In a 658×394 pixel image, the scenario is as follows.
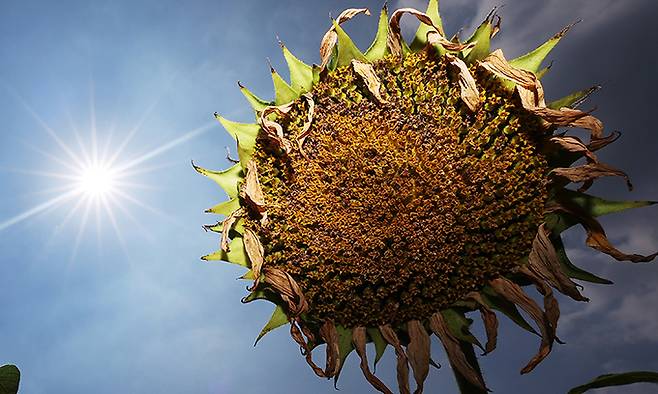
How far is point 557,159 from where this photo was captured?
4.04m

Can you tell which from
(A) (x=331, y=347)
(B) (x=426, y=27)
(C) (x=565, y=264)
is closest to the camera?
(B) (x=426, y=27)

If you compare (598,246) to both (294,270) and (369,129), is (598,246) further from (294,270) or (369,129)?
(294,270)

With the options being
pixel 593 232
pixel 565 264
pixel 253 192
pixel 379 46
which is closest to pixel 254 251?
pixel 253 192

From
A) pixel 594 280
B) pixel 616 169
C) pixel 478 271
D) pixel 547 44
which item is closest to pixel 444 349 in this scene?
pixel 478 271

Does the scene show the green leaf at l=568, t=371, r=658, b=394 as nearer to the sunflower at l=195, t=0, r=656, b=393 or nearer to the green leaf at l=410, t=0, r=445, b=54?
the sunflower at l=195, t=0, r=656, b=393

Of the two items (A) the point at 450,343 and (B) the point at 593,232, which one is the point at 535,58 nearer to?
(B) the point at 593,232

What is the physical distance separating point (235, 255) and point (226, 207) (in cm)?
34

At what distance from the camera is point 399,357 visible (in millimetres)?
4500

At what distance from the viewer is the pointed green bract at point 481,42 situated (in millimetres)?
3936

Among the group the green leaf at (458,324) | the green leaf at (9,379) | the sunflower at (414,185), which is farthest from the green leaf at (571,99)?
the green leaf at (9,379)

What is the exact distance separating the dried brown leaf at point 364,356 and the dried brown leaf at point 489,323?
2.57ft

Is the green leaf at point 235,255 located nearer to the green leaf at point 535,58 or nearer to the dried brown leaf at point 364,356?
the dried brown leaf at point 364,356

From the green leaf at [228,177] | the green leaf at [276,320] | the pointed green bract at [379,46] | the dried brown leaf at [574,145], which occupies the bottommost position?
the dried brown leaf at [574,145]

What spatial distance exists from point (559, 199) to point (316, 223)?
1.62 meters
